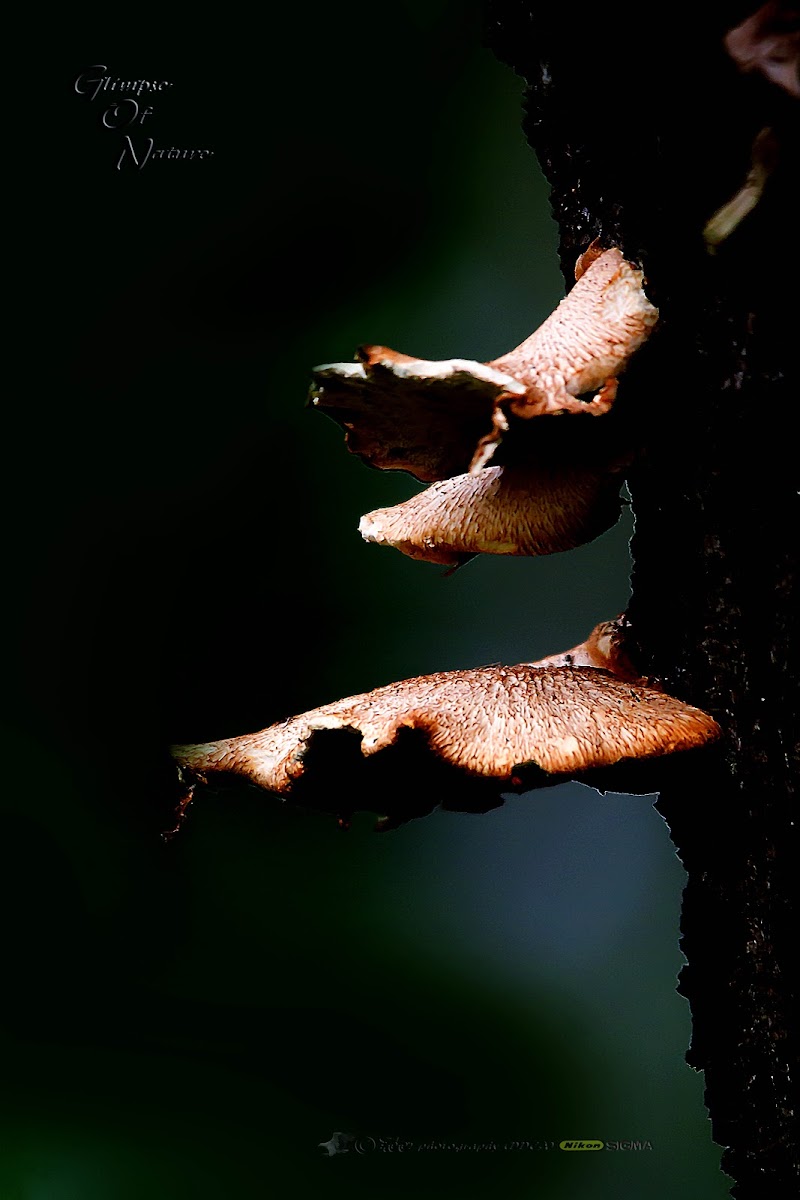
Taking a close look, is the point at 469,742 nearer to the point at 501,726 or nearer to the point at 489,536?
the point at 501,726

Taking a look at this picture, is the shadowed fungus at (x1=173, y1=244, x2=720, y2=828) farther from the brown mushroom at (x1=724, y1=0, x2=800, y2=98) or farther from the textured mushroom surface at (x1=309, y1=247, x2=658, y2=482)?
the brown mushroom at (x1=724, y1=0, x2=800, y2=98)

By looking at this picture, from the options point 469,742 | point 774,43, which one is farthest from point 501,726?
point 774,43

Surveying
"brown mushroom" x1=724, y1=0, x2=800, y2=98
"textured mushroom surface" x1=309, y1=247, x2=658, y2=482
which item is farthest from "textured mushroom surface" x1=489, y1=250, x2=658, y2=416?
"brown mushroom" x1=724, y1=0, x2=800, y2=98

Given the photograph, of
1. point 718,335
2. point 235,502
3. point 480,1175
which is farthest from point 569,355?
point 480,1175

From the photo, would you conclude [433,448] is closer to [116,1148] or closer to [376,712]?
[376,712]

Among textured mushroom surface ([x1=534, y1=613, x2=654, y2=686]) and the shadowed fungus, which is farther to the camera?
textured mushroom surface ([x1=534, y1=613, x2=654, y2=686])
